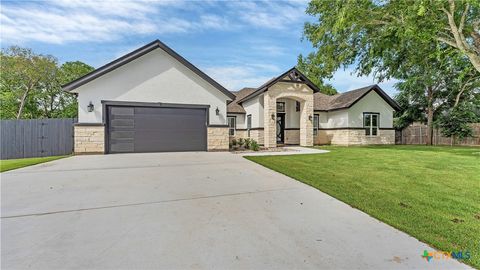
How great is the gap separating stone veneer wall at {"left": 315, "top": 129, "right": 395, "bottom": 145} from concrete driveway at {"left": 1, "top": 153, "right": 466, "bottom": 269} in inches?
560

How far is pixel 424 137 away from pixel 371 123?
6584 mm

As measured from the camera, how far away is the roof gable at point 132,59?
34.3 feet

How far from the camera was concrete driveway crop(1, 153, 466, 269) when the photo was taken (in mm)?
2121

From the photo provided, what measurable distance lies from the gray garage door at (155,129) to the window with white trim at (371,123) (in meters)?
13.2

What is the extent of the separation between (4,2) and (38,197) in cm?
853

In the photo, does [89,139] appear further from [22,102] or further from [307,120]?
[22,102]

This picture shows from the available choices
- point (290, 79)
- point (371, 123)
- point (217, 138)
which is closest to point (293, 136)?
point (290, 79)

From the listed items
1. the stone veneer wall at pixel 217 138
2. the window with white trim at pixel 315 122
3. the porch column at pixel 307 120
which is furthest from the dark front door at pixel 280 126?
the stone veneer wall at pixel 217 138

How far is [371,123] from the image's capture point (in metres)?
17.7

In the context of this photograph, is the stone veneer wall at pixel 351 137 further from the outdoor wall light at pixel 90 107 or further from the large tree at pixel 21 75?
the large tree at pixel 21 75

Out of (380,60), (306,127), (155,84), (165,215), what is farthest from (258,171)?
(380,60)

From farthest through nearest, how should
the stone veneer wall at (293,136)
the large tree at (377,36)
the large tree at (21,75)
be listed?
the large tree at (21,75) < the stone veneer wall at (293,136) < the large tree at (377,36)

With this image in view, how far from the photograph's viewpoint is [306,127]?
1602 cm

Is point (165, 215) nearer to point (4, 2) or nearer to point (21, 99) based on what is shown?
point (4, 2)
